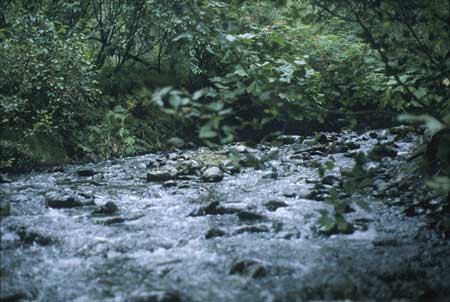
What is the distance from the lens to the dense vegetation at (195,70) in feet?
10.6

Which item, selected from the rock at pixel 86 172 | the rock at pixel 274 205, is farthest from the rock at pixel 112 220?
the rock at pixel 86 172

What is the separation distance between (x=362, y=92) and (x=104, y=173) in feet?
16.6

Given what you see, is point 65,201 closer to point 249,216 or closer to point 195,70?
point 249,216

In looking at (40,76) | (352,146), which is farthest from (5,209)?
(352,146)

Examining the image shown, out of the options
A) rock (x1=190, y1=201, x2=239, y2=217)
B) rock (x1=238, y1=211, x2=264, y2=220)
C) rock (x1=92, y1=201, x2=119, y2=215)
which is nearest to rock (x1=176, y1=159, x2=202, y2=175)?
rock (x1=92, y1=201, x2=119, y2=215)

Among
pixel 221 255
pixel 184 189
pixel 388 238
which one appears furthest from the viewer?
pixel 184 189

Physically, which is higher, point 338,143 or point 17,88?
point 17,88

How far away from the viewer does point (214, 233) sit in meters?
4.10

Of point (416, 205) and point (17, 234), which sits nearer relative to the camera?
point (17, 234)

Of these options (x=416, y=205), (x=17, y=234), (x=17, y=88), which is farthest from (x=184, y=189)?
(x=17, y=88)

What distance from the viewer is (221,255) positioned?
3.55m

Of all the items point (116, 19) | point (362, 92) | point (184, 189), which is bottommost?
point (184, 189)

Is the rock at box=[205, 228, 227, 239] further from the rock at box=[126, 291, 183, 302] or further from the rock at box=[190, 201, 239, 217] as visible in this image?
the rock at box=[126, 291, 183, 302]

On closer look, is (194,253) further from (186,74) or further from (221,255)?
(186,74)
